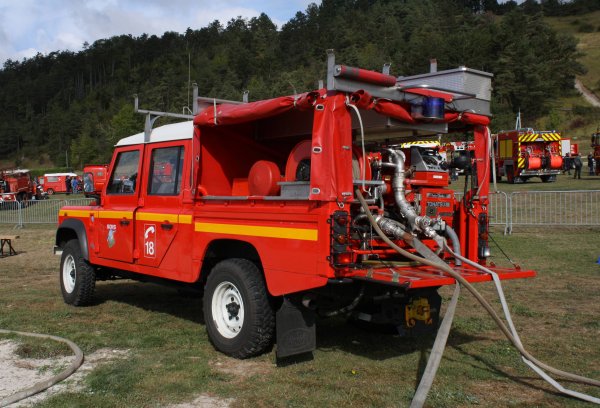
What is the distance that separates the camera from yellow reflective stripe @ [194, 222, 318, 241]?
5031mm

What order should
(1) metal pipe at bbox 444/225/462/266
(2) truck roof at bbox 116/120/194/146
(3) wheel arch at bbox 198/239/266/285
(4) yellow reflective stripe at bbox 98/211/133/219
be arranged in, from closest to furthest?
(1) metal pipe at bbox 444/225/462/266
(3) wheel arch at bbox 198/239/266/285
(2) truck roof at bbox 116/120/194/146
(4) yellow reflective stripe at bbox 98/211/133/219

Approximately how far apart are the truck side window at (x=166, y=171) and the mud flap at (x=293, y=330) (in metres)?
2.26

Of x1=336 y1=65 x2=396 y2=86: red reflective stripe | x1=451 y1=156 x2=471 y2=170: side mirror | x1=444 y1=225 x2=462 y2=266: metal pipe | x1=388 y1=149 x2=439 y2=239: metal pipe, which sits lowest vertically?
x1=444 y1=225 x2=462 y2=266: metal pipe

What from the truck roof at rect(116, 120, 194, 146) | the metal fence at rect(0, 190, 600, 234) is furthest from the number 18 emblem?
the metal fence at rect(0, 190, 600, 234)

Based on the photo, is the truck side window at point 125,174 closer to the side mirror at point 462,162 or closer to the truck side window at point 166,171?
the truck side window at point 166,171

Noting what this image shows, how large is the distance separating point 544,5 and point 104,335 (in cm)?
15946

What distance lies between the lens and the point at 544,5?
14525cm

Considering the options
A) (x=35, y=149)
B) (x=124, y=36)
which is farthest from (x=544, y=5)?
(x=35, y=149)

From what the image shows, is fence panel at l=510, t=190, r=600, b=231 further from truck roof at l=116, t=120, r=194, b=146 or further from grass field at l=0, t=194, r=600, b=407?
truck roof at l=116, t=120, r=194, b=146

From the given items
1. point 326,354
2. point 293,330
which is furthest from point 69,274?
point 293,330

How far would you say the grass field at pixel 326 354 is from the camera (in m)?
4.82

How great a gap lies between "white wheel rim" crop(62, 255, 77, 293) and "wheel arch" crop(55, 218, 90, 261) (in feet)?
1.14

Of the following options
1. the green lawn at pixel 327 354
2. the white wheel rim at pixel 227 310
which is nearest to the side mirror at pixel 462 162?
the green lawn at pixel 327 354

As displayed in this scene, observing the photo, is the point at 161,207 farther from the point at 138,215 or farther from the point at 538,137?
the point at 538,137
